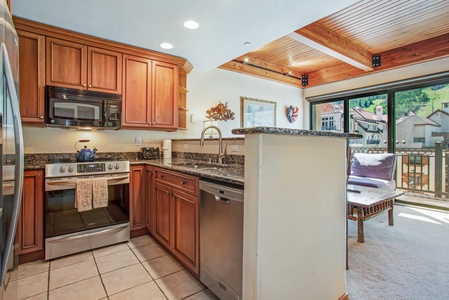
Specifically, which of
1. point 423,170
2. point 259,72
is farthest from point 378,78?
point 259,72

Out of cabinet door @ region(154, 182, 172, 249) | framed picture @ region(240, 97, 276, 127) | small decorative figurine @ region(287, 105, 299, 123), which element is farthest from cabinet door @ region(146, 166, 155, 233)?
small decorative figurine @ region(287, 105, 299, 123)

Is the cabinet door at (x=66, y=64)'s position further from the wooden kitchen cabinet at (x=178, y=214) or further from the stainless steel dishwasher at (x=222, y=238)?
the stainless steel dishwasher at (x=222, y=238)

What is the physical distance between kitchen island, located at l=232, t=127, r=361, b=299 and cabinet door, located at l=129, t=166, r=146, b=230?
1.89m

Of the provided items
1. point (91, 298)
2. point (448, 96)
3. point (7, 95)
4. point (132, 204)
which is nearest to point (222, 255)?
point (91, 298)

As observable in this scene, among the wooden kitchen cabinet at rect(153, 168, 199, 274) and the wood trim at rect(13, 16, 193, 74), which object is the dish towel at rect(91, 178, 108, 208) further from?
the wood trim at rect(13, 16, 193, 74)

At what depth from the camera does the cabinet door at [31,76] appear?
7.66 feet

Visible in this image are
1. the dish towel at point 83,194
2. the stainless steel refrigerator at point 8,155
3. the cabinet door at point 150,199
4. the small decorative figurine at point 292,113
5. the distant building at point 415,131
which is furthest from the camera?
the small decorative figurine at point 292,113

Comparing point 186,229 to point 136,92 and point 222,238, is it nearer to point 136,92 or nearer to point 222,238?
point 222,238

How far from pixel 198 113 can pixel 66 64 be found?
6.42 ft

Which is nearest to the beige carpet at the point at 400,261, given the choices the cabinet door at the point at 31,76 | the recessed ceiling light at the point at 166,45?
the recessed ceiling light at the point at 166,45

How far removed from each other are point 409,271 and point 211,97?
347 centimetres

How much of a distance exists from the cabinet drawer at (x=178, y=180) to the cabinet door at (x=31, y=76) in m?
1.40

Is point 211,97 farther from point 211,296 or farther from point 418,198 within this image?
point 418,198

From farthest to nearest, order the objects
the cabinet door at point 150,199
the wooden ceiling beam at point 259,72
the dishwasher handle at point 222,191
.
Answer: the wooden ceiling beam at point 259,72, the cabinet door at point 150,199, the dishwasher handle at point 222,191
